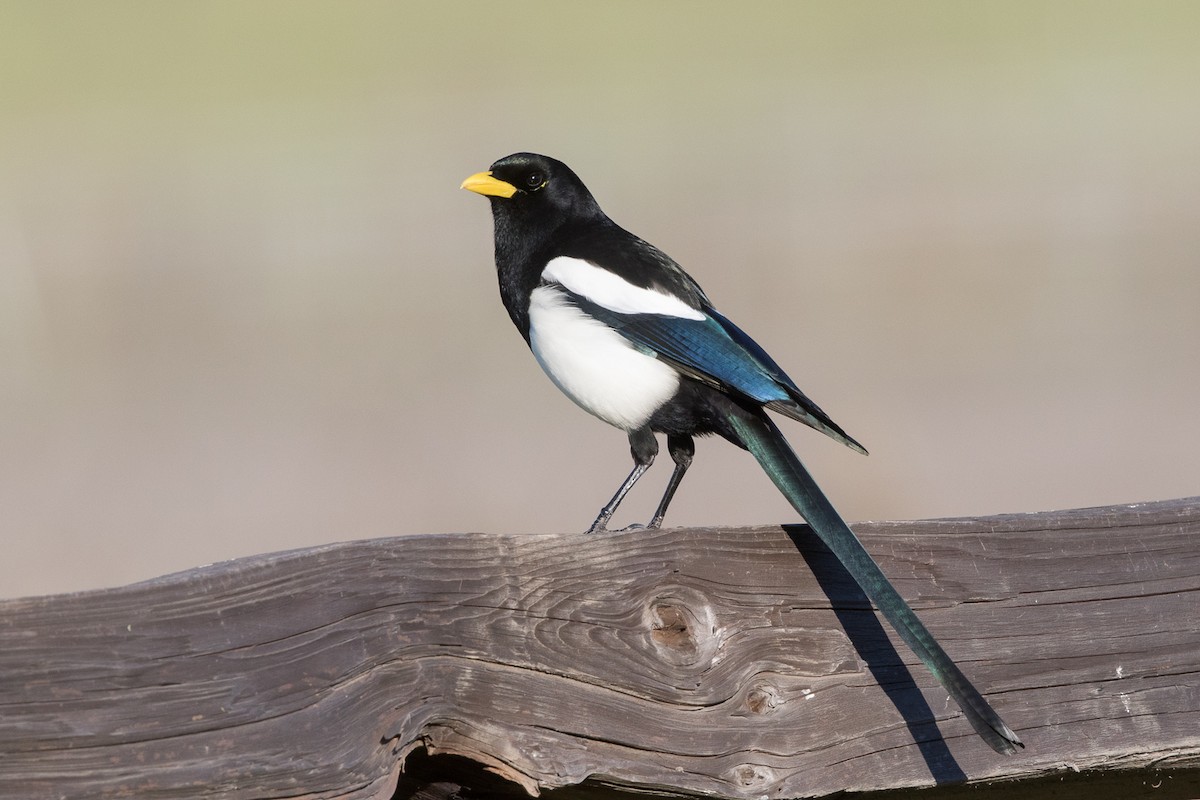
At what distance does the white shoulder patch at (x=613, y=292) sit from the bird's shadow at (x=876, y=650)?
3.62ft

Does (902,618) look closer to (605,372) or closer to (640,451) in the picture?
(605,372)

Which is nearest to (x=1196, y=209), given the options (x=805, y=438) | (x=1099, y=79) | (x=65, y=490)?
(x=1099, y=79)

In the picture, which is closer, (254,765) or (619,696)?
(254,765)

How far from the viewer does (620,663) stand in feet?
5.24

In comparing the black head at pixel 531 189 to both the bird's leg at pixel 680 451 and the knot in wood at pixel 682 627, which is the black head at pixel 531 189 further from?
the knot in wood at pixel 682 627

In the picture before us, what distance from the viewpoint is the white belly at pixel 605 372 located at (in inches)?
111

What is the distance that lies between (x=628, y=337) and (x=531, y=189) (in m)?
0.70

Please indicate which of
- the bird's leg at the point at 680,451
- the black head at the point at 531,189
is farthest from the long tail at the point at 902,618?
the black head at the point at 531,189

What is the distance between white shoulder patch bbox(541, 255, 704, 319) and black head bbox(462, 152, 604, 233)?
33cm

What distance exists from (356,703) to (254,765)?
4.5 inches

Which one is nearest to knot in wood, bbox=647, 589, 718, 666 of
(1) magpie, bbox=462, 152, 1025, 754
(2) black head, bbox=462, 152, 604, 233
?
(1) magpie, bbox=462, 152, 1025, 754

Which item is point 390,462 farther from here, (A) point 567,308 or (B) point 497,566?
(B) point 497,566

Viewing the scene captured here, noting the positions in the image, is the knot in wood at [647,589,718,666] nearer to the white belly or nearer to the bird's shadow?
the bird's shadow

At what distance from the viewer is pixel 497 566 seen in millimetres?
1574
